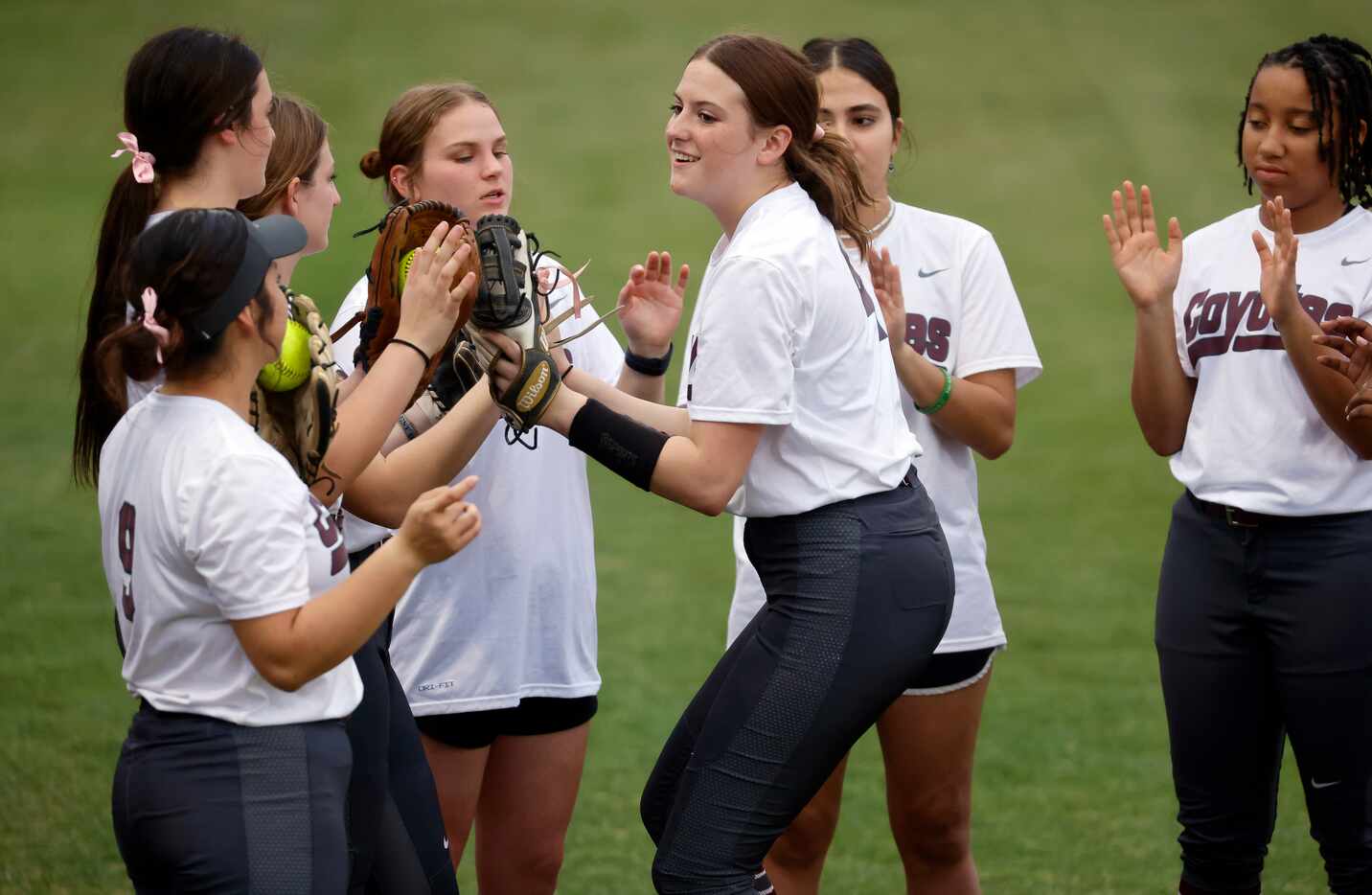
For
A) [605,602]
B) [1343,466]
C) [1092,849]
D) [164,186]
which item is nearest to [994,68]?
[605,602]

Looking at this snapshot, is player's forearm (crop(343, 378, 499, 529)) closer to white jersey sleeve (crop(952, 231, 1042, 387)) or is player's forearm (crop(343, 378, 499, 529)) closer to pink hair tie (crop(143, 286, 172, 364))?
pink hair tie (crop(143, 286, 172, 364))

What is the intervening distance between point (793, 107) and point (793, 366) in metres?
0.55

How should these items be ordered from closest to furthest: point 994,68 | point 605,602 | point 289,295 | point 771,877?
point 289,295
point 771,877
point 605,602
point 994,68

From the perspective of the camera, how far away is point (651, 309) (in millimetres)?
3588

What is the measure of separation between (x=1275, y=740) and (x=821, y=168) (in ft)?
5.41

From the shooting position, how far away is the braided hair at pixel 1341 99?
3.52 meters

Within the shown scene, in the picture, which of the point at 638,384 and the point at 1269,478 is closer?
the point at 1269,478

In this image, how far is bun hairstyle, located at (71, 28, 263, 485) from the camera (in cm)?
277

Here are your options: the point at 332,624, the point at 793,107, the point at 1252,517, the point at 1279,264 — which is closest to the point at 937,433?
the point at 1252,517

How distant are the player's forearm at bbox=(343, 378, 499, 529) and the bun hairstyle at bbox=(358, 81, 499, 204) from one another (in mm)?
717

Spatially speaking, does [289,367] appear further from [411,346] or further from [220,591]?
[220,591]

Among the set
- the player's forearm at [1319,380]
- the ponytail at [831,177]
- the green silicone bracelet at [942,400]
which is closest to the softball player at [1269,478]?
the player's forearm at [1319,380]

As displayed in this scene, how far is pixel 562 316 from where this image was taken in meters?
3.23

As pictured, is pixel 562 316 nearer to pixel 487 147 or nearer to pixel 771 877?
pixel 487 147
